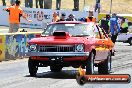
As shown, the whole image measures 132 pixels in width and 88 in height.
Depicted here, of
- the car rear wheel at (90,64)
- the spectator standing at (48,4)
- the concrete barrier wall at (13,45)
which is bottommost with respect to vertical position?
the concrete barrier wall at (13,45)

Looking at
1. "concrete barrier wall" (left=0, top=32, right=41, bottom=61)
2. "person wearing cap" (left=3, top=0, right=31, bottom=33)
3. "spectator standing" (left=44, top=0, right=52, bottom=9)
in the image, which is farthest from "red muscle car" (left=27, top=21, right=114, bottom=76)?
"spectator standing" (left=44, top=0, right=52, bottom=9)

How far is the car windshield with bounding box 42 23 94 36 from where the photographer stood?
12.2 m

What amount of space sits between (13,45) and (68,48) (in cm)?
779

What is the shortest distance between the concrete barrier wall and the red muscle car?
5.62 m

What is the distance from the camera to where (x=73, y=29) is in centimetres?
1233

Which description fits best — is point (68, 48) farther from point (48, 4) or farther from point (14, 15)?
point (48, 4)

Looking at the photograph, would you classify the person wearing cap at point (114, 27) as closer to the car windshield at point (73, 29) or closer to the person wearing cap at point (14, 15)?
the person wearing cap at point (14, 15)

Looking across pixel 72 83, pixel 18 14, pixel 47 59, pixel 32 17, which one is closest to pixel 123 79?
pixel 72 83

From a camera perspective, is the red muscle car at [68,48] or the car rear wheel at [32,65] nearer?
the red muscle car at [68,48]

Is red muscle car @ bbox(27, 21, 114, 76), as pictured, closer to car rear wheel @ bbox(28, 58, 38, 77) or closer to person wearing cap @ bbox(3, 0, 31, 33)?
car rear wheel @ bbox(28, 58, 38, 77)

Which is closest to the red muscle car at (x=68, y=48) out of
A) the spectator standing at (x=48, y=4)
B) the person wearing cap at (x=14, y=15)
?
the person wearing cap at (x=14, y=15)

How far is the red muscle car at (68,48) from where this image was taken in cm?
1118

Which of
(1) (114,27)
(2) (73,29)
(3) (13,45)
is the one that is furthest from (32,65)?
(1) (114,27)

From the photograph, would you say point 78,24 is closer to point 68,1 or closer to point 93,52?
point 93,52
